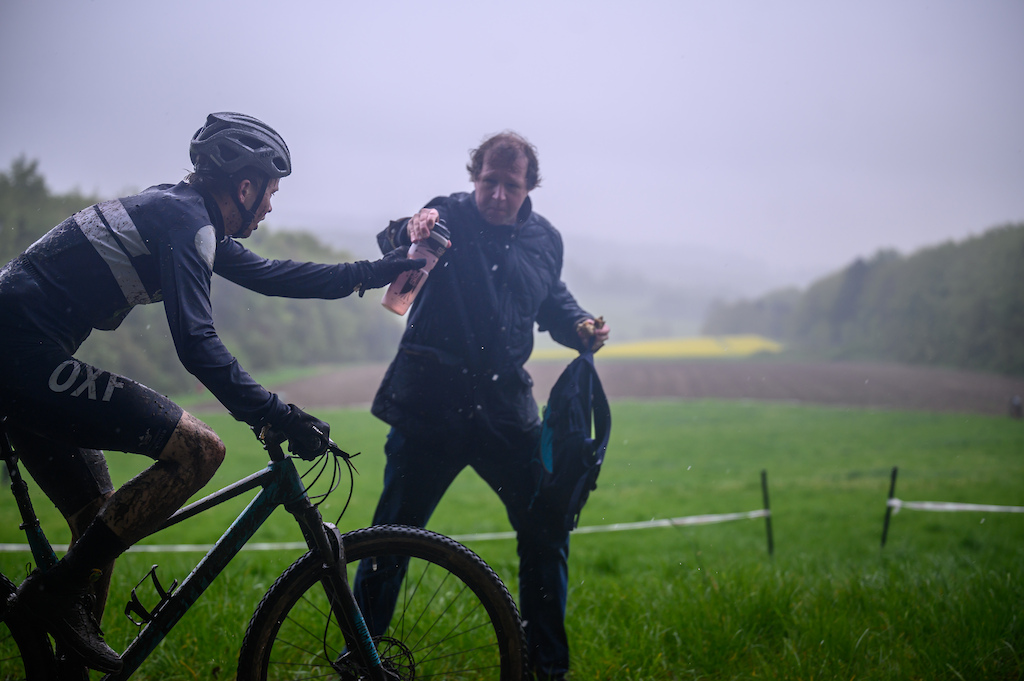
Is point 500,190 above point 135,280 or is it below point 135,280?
above

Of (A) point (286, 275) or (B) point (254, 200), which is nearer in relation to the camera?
(B) point (254, 200)

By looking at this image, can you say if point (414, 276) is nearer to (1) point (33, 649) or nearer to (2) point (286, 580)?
(2) point (286, 580)

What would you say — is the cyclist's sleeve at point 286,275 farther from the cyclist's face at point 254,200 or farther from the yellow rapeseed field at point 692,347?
the yellow rapeseed field at point 692,347

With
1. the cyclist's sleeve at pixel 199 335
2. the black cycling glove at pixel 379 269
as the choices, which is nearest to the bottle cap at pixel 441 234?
→ the black cycling glove at pixel 379 269

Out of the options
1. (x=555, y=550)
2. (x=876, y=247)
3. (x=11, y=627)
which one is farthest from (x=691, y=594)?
(x=876, y=247)

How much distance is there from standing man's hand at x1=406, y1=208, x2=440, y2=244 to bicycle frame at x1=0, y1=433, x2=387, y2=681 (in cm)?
98

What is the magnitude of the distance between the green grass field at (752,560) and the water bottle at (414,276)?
70.6 inches

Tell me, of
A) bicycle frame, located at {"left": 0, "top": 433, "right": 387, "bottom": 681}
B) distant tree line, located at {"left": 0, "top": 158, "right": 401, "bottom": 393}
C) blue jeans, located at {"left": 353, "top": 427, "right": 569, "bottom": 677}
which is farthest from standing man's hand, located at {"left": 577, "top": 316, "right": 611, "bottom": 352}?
distant tree line, located at {"left": 0, "top": 158, "right": 401, "bottom": 393}

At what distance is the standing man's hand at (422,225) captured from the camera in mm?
2717

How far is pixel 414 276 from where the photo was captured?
2.72 m

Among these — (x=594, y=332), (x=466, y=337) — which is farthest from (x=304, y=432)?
(x=594, y=332)

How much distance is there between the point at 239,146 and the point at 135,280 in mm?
585

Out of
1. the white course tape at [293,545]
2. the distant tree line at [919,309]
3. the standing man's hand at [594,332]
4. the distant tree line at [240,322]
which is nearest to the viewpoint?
the standing man's hand at [594,332]

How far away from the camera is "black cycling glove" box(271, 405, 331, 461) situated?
2.13m
